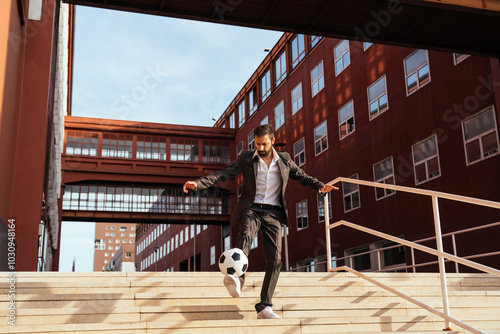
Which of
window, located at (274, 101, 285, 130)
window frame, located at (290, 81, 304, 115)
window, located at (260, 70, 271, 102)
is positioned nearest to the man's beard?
window frame, located at (290, 81, 304, 115)

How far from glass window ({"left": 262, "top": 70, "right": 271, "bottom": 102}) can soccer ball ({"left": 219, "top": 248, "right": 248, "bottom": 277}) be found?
2987cm

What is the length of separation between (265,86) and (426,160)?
18252 mm

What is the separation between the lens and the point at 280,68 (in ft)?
107

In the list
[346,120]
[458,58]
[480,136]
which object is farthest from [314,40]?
[480,136]

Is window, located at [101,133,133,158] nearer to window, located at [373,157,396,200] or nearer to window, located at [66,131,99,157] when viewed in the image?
window, located at [66,131,99,157]

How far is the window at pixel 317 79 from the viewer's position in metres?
26.8

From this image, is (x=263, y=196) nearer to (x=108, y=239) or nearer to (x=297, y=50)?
Answer: (x=297, y=50)

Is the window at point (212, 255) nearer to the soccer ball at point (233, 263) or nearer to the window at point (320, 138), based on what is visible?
the window at point (320, 138)

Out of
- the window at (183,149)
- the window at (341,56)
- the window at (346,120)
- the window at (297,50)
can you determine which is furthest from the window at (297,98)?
the window at (183,149)

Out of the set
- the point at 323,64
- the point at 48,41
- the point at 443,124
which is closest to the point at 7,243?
the point at 48,41

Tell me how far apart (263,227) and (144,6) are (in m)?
7.84

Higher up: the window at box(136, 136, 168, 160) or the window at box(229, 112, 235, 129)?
the window at box(229, 112, 235, 129)

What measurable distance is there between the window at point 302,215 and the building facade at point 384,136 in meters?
0.10

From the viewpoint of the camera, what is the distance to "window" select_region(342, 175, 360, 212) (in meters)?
22.5
